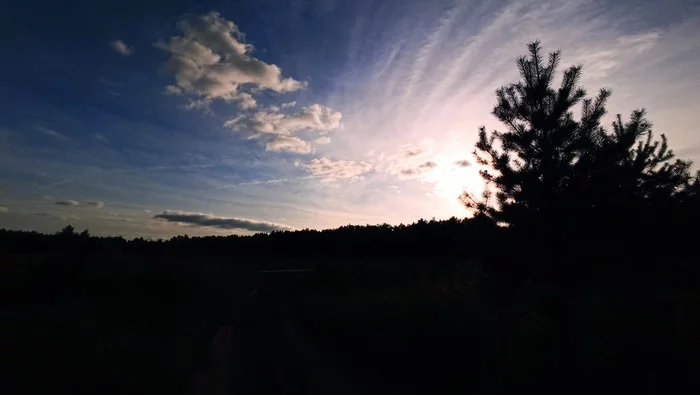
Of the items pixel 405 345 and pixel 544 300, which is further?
pixel 405 345

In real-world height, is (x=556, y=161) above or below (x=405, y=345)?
above

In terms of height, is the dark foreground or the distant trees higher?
the distant trees

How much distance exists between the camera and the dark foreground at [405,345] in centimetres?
650

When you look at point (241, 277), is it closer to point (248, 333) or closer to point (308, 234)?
point (248, 333)

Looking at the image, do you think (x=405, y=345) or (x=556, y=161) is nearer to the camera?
(x=556, y=161)

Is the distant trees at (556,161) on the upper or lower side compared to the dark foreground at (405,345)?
upper

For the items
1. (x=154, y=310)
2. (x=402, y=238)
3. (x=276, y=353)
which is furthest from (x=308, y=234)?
(x=276, y=353)

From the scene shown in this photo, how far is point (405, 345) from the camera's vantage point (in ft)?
36.7

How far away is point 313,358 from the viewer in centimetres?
1179

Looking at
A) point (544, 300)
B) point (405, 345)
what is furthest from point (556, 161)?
point (405, 345)

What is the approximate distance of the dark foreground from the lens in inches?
256

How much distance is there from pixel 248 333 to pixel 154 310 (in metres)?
9.17

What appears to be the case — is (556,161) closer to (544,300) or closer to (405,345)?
(544,300)

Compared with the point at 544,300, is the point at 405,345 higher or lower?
lower
